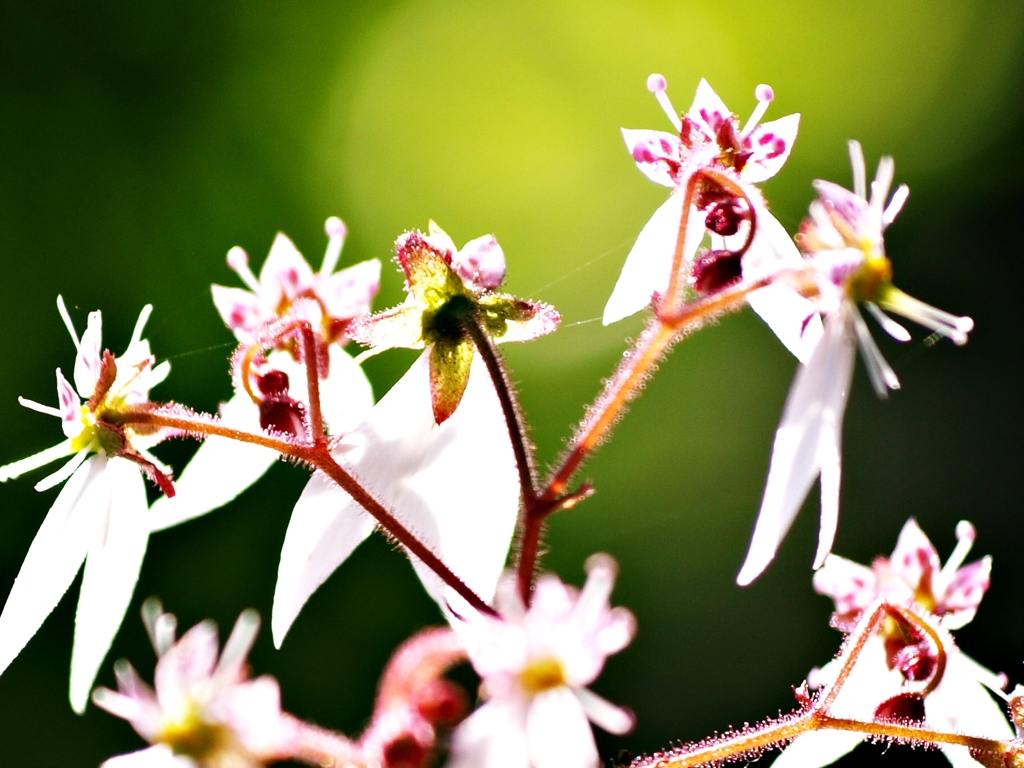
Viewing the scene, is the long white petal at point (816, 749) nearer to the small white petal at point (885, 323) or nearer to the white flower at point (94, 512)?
the small white petal at point (885, 323)

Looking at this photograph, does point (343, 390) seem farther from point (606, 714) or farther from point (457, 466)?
point (606, 714)

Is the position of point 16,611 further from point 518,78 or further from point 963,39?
point 963,39

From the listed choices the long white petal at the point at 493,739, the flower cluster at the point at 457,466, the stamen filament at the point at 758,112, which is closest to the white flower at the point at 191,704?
the flower cluster at the point at 457,466

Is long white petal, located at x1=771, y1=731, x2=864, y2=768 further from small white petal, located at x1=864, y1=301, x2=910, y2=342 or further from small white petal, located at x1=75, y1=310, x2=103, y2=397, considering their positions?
small white petal, located at x1=75, y1=310, x2=103, y2=397

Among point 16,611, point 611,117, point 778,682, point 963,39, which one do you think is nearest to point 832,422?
point 16,611

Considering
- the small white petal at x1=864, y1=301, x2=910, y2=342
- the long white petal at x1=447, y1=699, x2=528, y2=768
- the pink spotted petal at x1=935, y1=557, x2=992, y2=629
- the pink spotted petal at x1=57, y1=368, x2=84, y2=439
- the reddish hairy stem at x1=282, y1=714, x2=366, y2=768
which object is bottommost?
the pink spotted petal at x1=935, y1=557, x2=992, y2=629

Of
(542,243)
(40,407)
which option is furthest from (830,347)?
(542,243)

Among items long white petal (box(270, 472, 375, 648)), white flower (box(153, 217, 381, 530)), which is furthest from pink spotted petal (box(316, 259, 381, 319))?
long white petal (box(270, 472, 375, 648))
